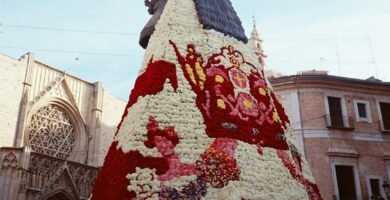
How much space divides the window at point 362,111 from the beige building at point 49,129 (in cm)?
1094

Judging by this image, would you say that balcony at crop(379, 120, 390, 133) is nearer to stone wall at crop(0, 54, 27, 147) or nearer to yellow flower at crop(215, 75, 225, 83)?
yellow flower at crop(215, 75, 225, 83)

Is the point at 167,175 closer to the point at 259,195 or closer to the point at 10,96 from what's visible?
the point at 259,195

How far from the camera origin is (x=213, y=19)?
21.1ft

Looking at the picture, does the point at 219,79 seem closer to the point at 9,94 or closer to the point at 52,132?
the point at 9,94

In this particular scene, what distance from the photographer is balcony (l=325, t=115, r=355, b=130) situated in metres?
12.7

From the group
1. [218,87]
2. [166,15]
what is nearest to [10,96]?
[166,15]

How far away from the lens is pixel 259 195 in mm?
4871

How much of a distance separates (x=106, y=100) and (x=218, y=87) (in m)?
16.9

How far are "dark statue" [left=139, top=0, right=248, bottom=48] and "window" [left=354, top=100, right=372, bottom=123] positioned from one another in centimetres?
815

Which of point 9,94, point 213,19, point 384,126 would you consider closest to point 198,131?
point 213,19

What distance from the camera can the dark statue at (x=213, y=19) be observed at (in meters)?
6.38

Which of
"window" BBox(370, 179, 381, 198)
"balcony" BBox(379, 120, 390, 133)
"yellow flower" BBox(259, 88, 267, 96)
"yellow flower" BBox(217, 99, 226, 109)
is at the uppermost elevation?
"balcony" BBox(379, 120, 390, 133)

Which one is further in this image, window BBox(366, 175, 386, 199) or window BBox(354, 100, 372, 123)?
window BBox(354, 100, 372, 123)

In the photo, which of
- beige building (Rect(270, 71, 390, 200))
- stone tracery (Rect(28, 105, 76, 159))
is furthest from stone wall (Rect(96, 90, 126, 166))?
beige building (Rect(270, 71, 390, 200))
